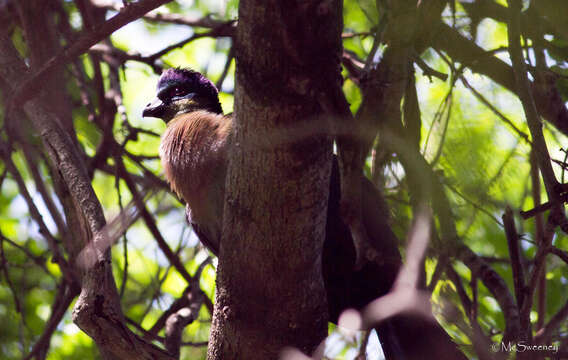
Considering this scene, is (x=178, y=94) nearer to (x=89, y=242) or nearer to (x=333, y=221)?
(x=333, y=221)

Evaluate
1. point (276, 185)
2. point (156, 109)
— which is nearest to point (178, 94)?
point (156, 109)

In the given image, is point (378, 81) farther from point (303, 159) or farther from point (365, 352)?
point (365, 352)

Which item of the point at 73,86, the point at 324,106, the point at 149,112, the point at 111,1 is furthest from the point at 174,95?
the point at 324,106

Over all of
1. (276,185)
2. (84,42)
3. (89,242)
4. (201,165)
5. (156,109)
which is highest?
(156,109)

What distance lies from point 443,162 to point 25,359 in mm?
2324

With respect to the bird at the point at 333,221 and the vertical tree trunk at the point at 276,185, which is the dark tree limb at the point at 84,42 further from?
the bird at the point at 333,221

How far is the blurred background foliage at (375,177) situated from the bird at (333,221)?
0.89 feet

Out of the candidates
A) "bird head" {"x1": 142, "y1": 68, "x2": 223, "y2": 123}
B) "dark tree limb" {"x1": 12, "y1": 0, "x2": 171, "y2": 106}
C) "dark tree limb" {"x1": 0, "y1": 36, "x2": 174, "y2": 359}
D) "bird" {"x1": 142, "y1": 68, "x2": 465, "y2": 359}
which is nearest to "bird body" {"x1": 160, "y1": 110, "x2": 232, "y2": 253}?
"bird" {"x1": 142, "y1": 68, "x2": 465, "y2": 359}

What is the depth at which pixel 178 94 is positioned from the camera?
4.06 m

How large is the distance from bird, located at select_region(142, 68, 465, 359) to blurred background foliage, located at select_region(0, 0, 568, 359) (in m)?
0.27

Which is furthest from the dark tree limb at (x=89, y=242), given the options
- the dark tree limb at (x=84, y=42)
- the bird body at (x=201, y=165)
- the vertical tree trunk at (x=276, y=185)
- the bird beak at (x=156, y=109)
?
the bird beak at (x=156, y=109)

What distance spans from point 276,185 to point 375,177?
63.6 inches

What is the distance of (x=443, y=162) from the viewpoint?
300cm

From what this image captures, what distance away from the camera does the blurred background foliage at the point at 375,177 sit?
284 centimetres
